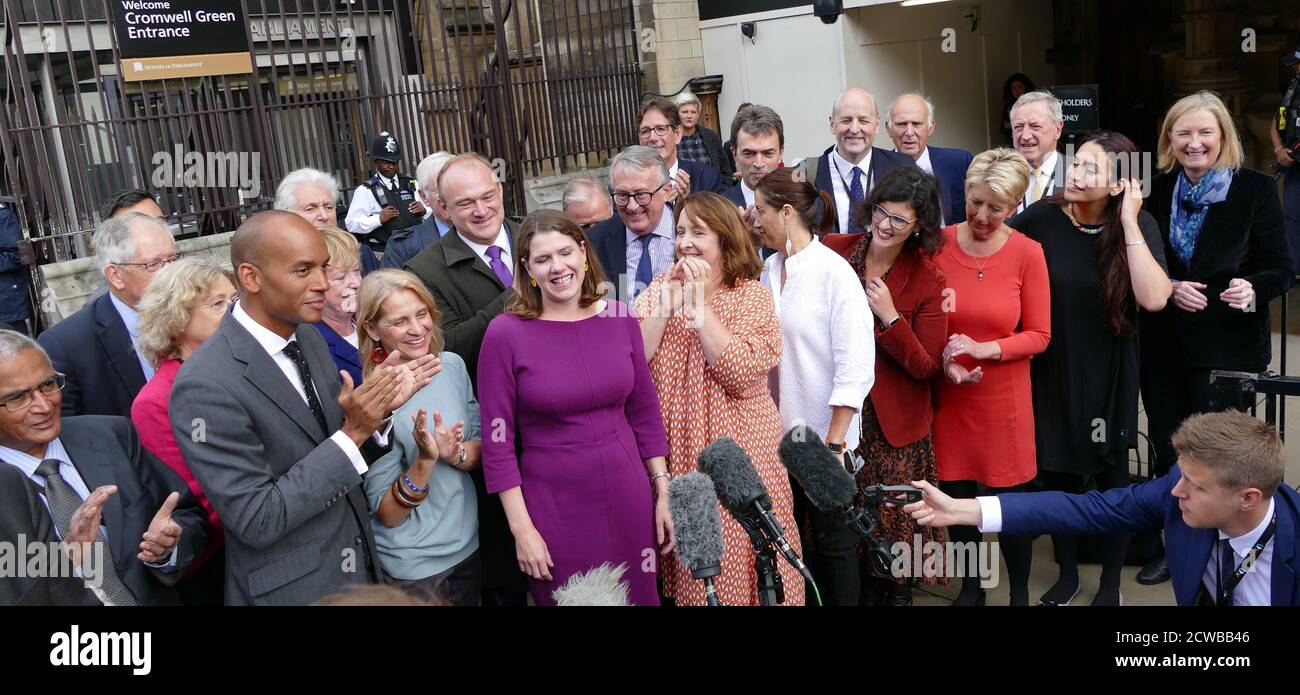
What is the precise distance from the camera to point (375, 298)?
11.2 ft

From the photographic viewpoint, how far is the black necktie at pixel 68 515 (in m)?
2.80

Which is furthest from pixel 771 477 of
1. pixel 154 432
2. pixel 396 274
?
pixel 154 432

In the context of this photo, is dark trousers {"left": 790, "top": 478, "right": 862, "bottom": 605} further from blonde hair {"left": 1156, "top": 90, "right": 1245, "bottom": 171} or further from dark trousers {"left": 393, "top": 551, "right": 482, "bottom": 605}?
blonde hair {"left": 1156, "top": 90, "right": 1245, "bottom": 171}

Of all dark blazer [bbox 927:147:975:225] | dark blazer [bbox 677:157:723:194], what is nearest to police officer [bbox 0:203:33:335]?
dark blazer [bbox 677:157:723:194]

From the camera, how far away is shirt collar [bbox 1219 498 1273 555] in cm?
277

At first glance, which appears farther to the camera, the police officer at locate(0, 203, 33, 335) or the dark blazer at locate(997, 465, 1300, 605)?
the police officer at locate(0, 203, 33, 335)

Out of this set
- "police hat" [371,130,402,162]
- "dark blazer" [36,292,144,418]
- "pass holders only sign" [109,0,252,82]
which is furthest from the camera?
"pass holders only sign" [109,0,252,82]

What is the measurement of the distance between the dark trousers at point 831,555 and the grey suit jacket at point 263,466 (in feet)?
6.48

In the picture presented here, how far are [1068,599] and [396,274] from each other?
322 centimetres

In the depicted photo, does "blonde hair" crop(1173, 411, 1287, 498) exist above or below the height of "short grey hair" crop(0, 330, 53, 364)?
below

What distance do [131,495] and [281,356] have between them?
661 millimetres

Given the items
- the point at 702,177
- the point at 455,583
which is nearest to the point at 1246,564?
the point at 455,583

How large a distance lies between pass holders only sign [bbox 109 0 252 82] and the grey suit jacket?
685cm
